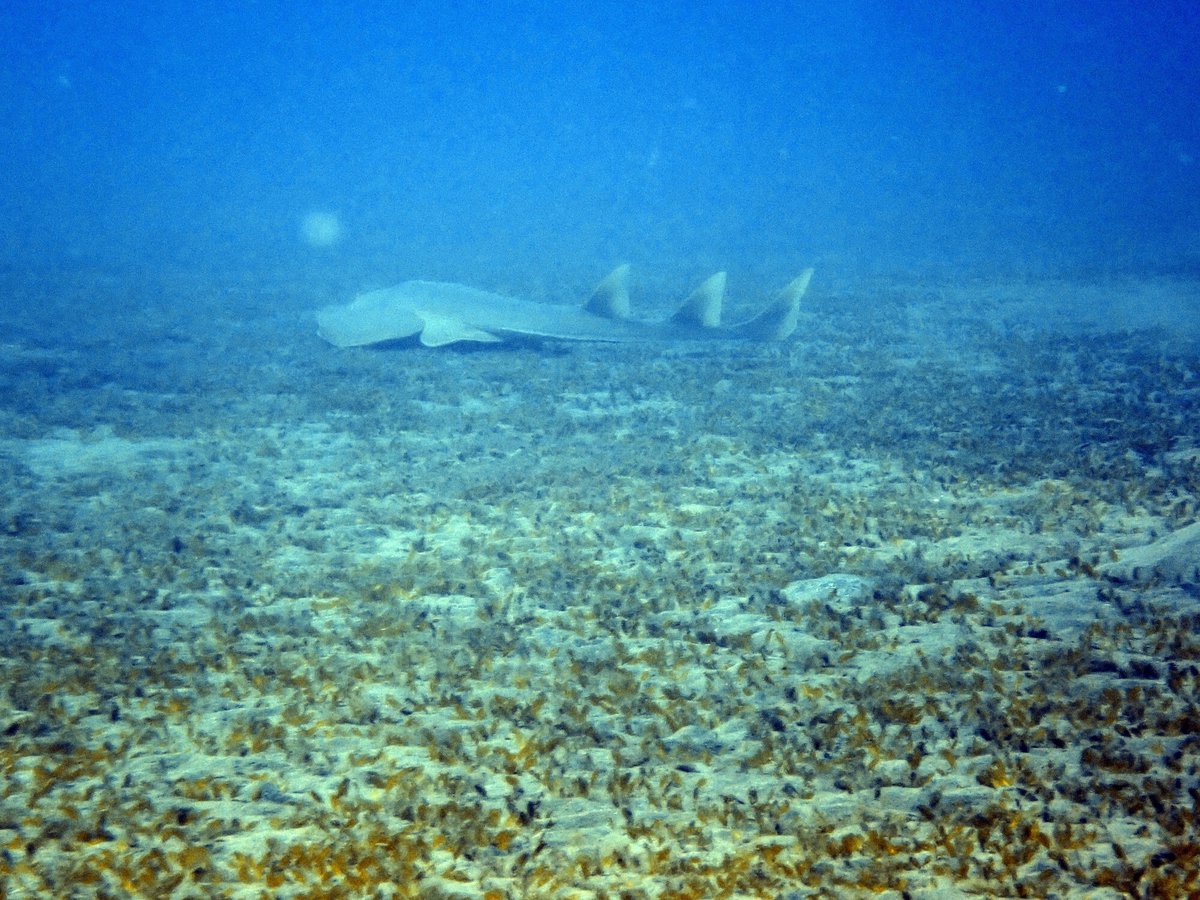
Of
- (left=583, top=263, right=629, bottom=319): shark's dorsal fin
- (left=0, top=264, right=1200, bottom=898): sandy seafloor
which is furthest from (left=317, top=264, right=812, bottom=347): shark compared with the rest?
(left=0, top=264, right=1200, bottom=898): sandy seafloor

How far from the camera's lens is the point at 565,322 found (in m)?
15.5

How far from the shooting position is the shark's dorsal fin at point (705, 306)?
15133 millimetres

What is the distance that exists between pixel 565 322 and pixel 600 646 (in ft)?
33.2

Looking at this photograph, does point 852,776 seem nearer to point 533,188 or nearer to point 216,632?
point 216,632

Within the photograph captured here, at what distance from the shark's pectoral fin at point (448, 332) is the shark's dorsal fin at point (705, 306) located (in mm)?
3634

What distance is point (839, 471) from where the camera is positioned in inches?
381

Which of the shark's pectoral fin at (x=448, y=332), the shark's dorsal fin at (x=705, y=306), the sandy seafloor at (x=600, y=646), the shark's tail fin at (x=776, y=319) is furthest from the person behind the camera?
the shark's tail fin at (x=776, y=319)

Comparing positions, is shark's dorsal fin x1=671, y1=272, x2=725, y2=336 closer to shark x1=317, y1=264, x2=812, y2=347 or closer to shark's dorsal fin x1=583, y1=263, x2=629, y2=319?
shark x1=317, y1=264, x2=812, y2=347

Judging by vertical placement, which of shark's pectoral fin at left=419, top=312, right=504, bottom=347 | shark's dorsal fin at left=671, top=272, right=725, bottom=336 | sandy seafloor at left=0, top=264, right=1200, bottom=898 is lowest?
sandy seafloor at left=0, top=264, right=1200, bottom=898

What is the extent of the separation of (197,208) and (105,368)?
2610 inches

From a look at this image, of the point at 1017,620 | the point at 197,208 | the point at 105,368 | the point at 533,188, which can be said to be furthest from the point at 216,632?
the point at 533,188

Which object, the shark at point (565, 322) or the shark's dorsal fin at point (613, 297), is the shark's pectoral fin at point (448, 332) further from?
the shark's dorsal fin at point (613, 297)

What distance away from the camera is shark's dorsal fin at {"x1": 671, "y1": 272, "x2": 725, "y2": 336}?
49.6ft

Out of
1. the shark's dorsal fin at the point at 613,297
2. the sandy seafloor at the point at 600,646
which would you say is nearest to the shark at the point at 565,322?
the shark's dorsal fin at the point at 613,297
